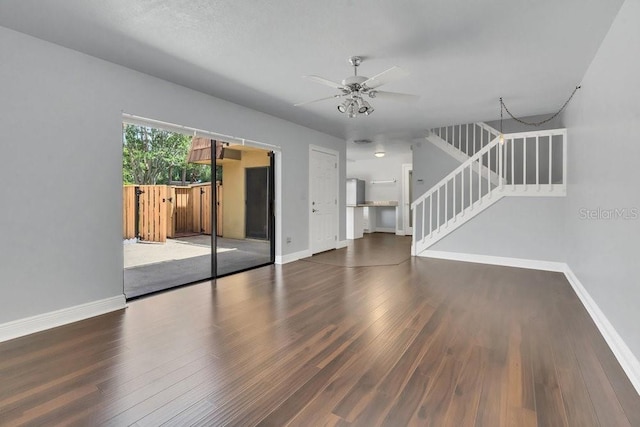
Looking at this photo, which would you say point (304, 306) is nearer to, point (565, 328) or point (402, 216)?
point (565, 328)

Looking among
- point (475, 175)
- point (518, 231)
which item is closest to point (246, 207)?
point (475, 175)

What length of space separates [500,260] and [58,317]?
5.90m

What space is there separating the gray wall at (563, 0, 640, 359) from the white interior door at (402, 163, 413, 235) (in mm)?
5691

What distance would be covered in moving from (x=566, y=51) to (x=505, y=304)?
2.58 meters

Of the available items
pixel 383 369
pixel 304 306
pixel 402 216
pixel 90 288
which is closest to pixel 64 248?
pixel 90 288

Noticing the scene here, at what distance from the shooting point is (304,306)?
127 inches

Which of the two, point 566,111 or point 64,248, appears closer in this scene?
point 64,248

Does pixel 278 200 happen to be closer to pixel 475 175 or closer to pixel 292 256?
pixel 292 256

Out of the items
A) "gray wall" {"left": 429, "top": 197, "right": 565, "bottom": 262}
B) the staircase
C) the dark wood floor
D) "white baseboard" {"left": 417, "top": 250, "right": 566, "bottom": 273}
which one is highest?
the staircase

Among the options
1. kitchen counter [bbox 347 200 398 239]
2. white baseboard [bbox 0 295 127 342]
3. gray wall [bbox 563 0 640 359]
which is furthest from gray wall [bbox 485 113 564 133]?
white baseboard [bbox 0 295 127 342]

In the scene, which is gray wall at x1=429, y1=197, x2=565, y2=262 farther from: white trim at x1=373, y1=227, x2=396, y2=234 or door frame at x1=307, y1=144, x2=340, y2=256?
white trim at x1=373, y1=227, x2=396, y2=234

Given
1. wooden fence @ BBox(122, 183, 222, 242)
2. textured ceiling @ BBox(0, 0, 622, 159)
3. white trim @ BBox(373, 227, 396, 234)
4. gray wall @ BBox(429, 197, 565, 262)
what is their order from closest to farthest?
textured ceiling @ BBox(0, 0, 622, 159), gray wall @ BBox(429, 197, 565, 262), wooden fence @ BBox(122, 183, 222, 242), white trim @ BBox(373, 227, 396, 234)

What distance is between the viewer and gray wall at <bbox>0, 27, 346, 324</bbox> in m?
2.51

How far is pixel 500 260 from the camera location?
5.17 m
